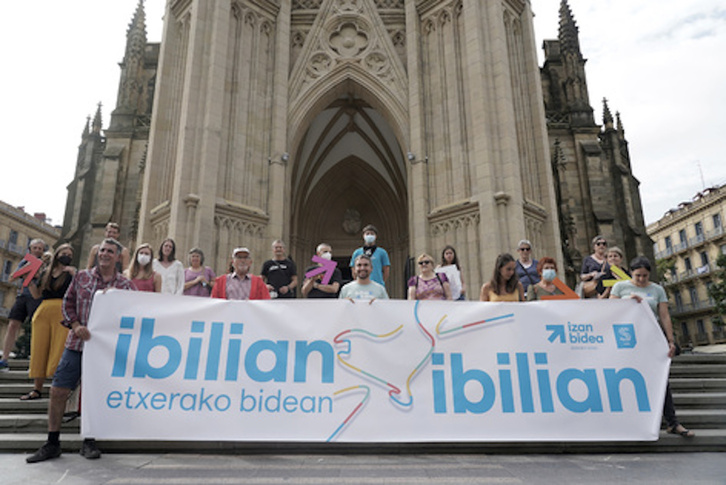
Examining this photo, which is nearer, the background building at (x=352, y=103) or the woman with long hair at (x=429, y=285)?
the woman with long hair at (x=429, y=285)

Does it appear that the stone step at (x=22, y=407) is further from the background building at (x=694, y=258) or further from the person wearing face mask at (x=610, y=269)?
the background building at (x=694, y=258)

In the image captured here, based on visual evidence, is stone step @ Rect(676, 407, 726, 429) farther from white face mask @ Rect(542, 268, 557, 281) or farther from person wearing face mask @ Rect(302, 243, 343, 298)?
person wearing face mask @ Rect(302, 243, 343, 298)

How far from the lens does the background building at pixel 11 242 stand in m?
34.7

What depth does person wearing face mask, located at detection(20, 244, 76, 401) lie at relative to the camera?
493cm

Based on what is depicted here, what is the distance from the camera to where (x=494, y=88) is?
466 inches

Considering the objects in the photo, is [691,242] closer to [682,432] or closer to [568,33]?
[568,33]

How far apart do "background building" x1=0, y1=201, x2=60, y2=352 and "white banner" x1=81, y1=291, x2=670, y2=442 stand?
37.0 metres

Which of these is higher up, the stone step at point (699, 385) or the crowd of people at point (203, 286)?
the crowd of people at point (203, 286)

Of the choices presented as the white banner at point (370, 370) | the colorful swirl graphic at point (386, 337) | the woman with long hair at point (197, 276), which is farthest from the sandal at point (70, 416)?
the colorful swirl graphic at point (386, 337)

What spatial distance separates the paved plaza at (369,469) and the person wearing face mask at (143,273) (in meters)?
1.69

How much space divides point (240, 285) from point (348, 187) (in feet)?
50.4

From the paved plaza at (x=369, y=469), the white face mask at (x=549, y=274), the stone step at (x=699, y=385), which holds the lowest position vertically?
the paved plaza at (x=369, y=469)

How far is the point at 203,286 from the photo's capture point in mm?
6371

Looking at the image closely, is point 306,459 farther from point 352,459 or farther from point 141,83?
point 141,83
